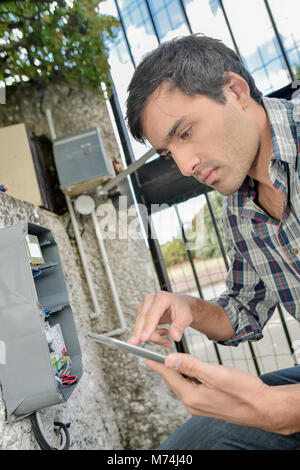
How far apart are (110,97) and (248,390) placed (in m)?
1.91

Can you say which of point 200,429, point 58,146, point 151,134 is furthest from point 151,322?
point 58,146

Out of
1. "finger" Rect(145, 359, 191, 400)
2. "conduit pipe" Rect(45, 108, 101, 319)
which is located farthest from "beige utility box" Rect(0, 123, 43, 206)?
"finger" Rect(145, 359, 191, 400)

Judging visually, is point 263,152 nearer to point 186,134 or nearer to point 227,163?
point 227,163

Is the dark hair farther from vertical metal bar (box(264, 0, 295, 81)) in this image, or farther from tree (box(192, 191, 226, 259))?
tree (box(192, 191, 226, 259))

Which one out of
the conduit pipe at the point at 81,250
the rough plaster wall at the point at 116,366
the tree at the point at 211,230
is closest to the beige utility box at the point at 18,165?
the rough plaster wall at the point at 116,366

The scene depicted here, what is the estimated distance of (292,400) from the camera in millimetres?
712

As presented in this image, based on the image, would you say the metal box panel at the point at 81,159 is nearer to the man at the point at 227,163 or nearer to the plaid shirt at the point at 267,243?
the man at the point at 227,163

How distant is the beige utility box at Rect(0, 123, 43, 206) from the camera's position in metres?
1.80

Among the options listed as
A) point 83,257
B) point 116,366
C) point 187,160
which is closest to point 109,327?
point 116,366

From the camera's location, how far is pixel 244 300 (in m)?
1.29

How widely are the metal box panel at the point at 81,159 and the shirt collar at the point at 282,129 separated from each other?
39.4 inches

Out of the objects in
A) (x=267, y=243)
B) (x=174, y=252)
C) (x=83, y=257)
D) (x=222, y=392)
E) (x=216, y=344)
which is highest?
(x=83, y=257)

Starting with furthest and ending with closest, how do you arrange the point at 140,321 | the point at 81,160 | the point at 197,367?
1. the point at 81,160
2. the point at 140,321
3. the point at 197,367

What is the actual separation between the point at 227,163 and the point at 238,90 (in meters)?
0.23
